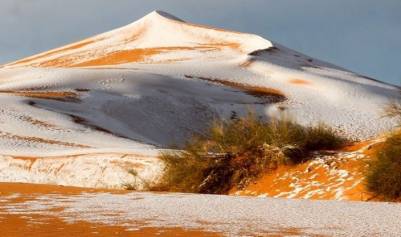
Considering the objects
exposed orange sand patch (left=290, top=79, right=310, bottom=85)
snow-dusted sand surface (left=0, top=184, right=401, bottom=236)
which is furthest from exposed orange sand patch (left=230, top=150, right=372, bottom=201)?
exposed orange sand patch (left=290, top=79, right=310, bottom=85)

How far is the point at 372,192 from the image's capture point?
12211 millimetres

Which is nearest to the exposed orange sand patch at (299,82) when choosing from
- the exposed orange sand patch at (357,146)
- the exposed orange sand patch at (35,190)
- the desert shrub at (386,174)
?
the exposed orange sand patch at (357,146)

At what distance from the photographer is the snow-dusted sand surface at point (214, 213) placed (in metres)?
7.74

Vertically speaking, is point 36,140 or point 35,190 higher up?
point 35,190

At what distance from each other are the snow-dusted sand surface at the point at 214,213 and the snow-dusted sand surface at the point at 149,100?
5748mm

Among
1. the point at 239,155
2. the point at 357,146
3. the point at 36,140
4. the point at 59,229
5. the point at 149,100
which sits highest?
the point at 59,229

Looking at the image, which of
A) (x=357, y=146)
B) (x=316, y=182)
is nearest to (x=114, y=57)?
(x=357, y=146)

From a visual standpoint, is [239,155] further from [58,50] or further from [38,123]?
[58,50]

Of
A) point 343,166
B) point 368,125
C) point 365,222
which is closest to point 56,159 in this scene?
point 343,166

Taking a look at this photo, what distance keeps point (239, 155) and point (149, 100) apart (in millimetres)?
25958

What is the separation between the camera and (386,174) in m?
12.1

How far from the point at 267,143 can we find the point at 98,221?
25.2ft

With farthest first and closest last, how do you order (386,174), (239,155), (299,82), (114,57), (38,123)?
(114,57)
(299,82)
(38,123)
(239,155)
(386,174)

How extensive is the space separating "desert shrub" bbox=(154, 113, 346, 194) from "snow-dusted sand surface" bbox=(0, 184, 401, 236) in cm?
341
